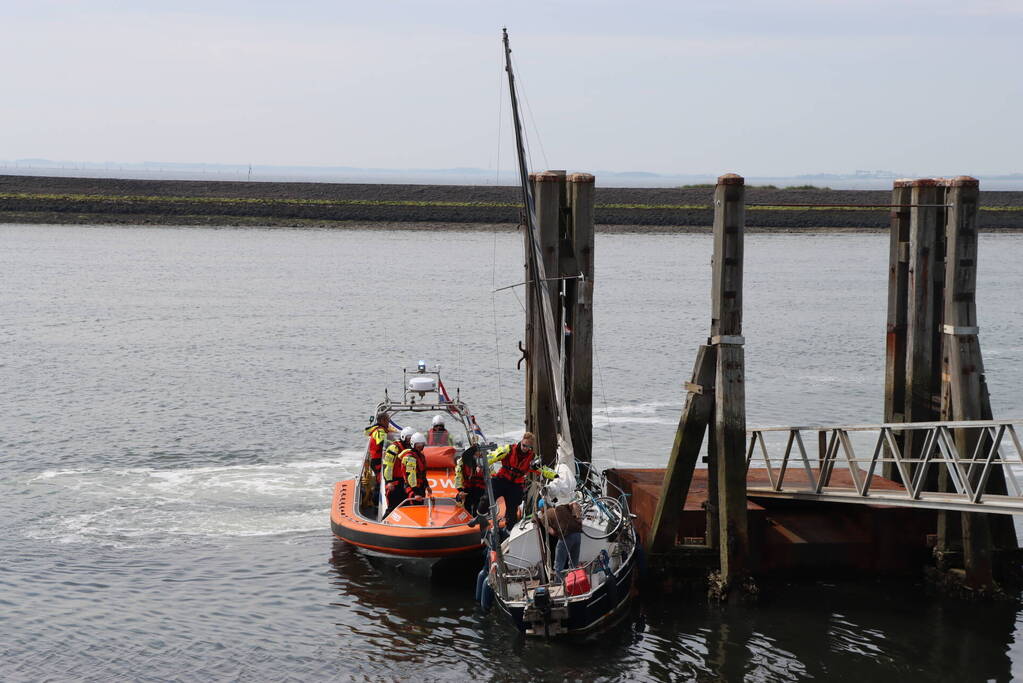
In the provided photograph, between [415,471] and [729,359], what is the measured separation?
5062mm

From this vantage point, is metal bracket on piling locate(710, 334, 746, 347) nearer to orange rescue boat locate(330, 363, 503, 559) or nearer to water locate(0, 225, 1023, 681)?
water locate(0, 225, 1023, 681)

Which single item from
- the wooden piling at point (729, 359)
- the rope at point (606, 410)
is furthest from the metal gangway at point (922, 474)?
the rope at point (606, 410)

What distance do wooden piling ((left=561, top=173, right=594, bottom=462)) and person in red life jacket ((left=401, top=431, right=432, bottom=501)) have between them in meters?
2.47

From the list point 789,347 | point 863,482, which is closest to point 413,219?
point 789,347

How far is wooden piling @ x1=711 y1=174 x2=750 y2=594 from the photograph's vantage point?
616 inches

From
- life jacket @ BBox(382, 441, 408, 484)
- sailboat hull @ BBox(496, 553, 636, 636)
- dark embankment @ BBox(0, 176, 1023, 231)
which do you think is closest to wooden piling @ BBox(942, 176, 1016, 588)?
sailboat hull @ BBox(496, 553, 636, 636)

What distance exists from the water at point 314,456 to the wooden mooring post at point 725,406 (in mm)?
1125

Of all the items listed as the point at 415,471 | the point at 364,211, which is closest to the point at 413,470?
the point at 415,471

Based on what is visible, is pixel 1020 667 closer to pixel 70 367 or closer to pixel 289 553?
pixel 289 553

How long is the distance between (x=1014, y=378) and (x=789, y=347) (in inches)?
314

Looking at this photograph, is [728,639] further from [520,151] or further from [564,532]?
[520,151]

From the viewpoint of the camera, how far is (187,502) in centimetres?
2202

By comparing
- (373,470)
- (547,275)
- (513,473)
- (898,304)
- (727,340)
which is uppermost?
(547,275)

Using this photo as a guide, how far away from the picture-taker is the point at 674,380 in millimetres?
34812
